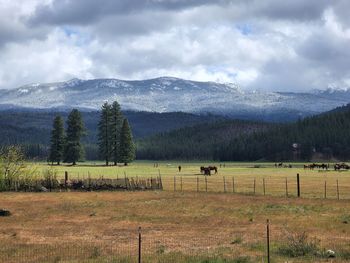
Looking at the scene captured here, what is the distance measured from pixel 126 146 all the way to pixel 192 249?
121m

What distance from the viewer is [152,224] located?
40.5m

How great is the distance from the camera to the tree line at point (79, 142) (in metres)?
148

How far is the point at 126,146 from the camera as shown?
490ft

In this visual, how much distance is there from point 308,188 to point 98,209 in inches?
1140

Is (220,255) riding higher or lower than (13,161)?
lower

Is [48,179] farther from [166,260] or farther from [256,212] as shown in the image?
[166,260]

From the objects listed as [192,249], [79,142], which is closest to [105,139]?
[79,142]

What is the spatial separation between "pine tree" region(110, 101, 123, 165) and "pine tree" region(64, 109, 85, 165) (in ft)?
28.2

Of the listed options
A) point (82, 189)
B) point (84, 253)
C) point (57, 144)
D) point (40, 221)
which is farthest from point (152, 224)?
point (57, 144)

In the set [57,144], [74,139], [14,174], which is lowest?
[14,174]

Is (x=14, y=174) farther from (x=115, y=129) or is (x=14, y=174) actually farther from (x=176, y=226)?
(x=115, y=129)

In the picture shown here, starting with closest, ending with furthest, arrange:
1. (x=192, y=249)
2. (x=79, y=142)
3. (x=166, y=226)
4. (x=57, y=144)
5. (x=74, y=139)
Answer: (x=192, y=249) < (x=166, y=226) < (x=79, y=142) < (x=74, y=139) < (x=57, y=144)

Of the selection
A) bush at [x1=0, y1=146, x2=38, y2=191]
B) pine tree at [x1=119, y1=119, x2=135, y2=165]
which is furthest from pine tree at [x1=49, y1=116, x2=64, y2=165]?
bush at [x1=0, y1=146, x2=38, y2=191]

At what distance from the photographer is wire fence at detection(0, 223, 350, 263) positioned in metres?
26.2
